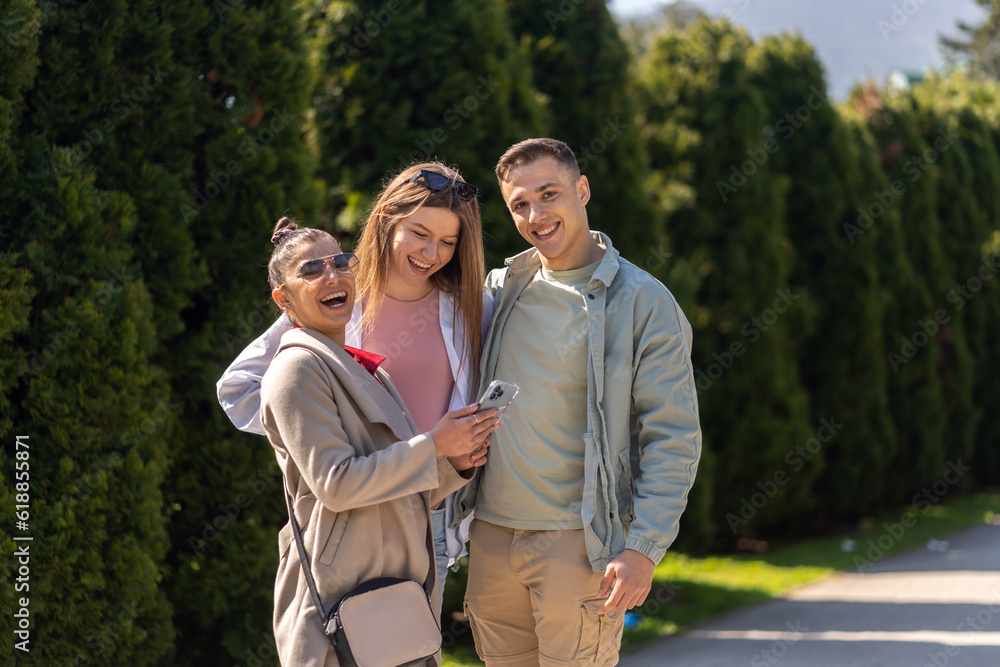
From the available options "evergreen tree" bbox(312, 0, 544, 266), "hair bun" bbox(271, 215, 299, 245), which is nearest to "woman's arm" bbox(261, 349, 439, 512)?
"hair bun" bbox(271, 215, 299, 245)

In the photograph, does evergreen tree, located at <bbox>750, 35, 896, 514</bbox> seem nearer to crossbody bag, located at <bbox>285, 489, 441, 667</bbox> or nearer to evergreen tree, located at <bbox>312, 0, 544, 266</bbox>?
evergreen tree, located at <bbox>312, 0, 544, 266</bbox>

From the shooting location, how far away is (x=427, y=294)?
9.57 ft

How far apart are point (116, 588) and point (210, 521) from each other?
0.62 metres

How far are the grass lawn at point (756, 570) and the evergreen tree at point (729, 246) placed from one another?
611mm

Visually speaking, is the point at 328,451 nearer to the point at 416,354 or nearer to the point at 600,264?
the point at 416,354

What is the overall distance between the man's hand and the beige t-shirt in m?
0.19

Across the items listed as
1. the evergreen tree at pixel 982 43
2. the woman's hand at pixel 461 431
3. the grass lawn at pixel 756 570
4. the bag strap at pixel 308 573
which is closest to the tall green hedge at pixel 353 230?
the grass lawn at pixel 756 570

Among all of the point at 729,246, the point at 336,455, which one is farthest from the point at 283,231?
the point at 729,246

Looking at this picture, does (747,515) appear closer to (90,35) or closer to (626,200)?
(626,200)

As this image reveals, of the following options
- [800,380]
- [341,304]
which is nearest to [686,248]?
[800,380]

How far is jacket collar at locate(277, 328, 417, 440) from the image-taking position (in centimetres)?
214

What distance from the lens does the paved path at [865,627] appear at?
4902 millimetres

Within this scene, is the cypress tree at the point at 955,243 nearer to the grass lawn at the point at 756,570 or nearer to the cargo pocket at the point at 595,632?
the grass lawn at the point at 756,570

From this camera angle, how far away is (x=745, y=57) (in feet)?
24.8
